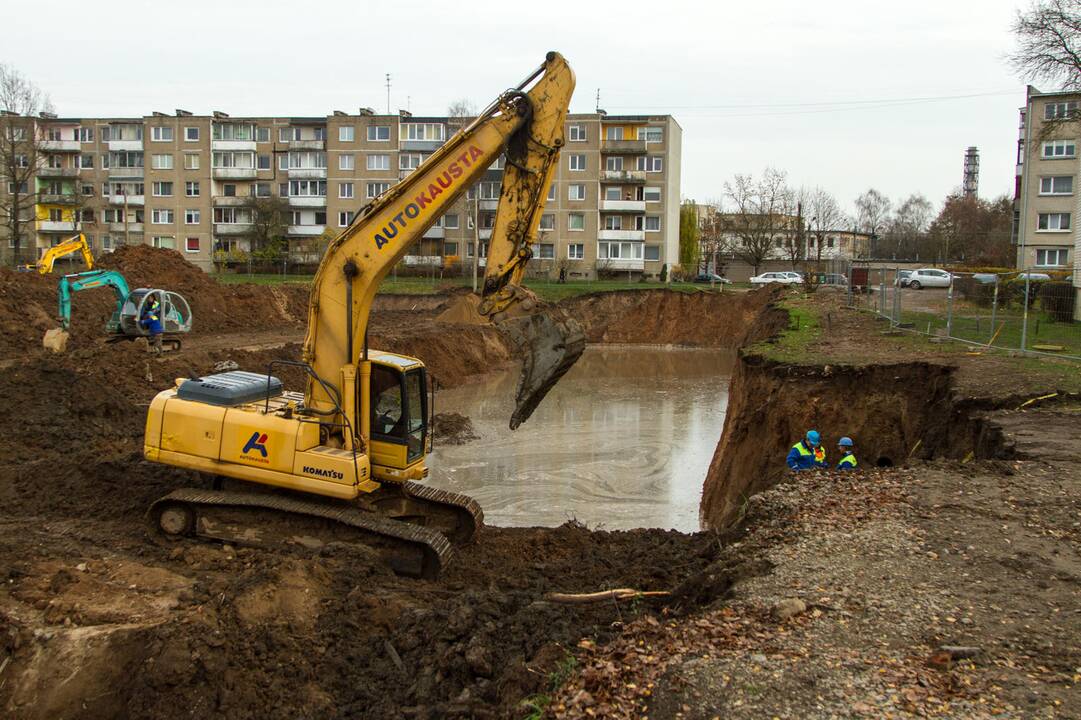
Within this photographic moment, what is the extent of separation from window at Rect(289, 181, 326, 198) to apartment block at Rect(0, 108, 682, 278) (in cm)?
8

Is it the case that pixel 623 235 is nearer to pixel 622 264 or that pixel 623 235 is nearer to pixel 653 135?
pixel 622 264

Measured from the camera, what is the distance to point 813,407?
14.1 metres

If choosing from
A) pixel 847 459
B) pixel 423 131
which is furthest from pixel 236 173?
pixel 847 459

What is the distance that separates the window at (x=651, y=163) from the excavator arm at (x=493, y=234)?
2150 inches

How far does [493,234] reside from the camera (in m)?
9.35

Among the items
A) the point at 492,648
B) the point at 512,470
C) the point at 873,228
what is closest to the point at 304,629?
the point at 492,648

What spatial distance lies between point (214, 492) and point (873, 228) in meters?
107

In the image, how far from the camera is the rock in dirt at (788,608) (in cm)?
608

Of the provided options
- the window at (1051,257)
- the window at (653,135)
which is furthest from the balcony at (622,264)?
the window at (1051,257)

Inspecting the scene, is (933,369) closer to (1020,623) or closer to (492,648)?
(1020,623)

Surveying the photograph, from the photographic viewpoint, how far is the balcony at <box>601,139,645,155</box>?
202 ft

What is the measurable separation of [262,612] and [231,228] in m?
64.2

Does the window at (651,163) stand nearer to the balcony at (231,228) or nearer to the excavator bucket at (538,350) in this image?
the balcony at (231,228)

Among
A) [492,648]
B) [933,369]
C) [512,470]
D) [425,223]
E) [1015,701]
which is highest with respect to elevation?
[425,223]
